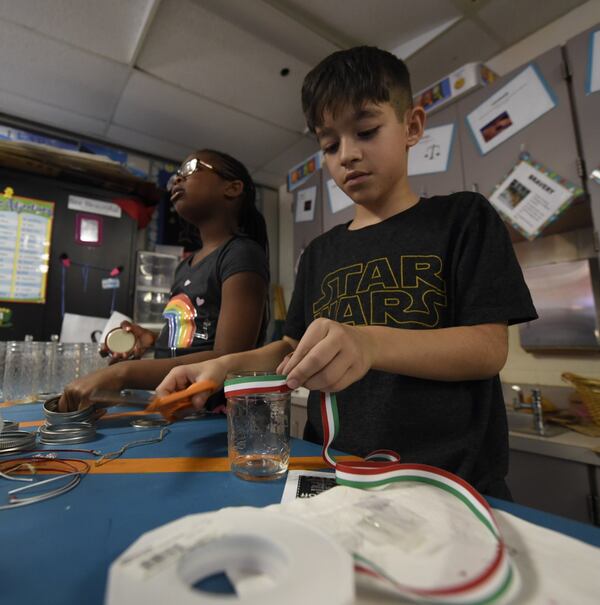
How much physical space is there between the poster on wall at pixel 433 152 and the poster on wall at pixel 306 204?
2.47ft

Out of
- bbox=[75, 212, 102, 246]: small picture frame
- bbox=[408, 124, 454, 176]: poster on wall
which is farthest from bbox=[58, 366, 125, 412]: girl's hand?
bbox=[75, 212, 102, 246]: small picture frame

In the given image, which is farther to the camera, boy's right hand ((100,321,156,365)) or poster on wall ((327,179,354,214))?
poster on wall ((327,179,354,214))

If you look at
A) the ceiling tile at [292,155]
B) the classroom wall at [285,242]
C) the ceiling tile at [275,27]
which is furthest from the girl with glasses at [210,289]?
the classroom wall at [285,242]

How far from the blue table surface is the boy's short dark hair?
68 cm

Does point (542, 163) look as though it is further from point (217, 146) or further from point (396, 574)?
point (217, 146)

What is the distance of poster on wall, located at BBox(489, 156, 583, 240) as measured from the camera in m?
1.32

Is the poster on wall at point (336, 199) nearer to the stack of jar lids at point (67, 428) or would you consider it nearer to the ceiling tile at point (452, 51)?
the ceiling tile at point (452, 51)

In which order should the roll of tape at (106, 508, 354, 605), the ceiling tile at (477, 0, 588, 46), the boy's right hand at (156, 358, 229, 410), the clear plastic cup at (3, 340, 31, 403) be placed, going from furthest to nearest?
the ceiling tile at (477, 0, 588, 46) < the clear plastic cup at (3, 340, 31, 403) < the boy's right hand at (156, 358, 229, 410) < the roll of tape at (106, 508, 354, 605)

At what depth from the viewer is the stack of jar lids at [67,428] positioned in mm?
648

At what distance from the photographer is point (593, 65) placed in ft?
4.10

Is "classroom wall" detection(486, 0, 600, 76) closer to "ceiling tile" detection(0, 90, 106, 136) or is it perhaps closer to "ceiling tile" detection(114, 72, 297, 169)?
"ceiling tile" detection(114, 72, 297, 169)

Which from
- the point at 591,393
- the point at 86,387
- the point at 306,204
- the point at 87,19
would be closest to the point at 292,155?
the point at 306,204

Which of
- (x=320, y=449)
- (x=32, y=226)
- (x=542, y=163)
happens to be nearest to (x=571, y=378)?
(x=542, y=163)

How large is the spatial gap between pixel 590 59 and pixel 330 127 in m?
1.17
